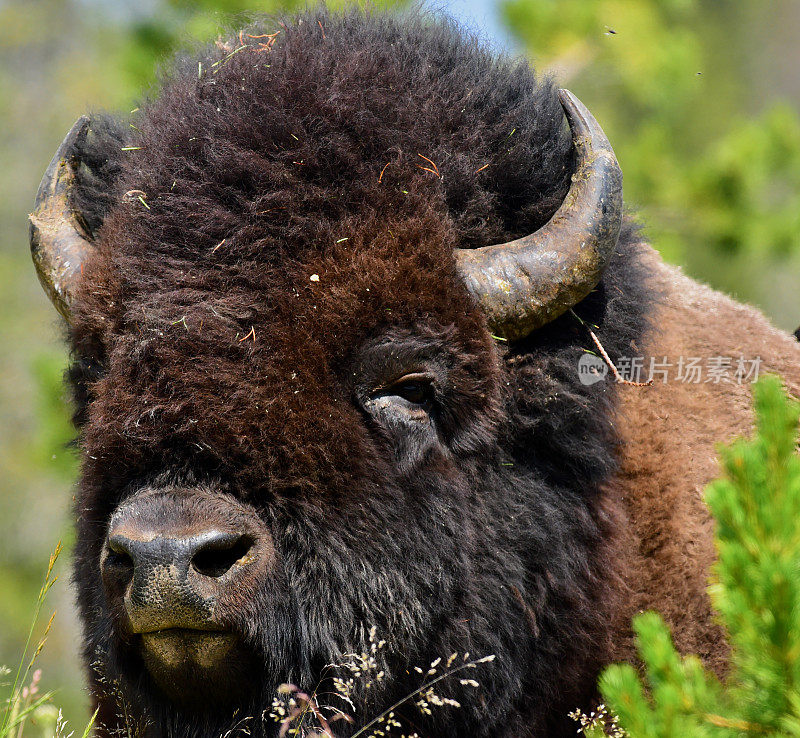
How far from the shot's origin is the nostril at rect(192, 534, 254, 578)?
2.74 m

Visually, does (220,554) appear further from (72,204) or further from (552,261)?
(72,204)

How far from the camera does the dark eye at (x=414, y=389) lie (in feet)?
10.6

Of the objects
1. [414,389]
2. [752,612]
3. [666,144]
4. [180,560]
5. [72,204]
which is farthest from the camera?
[666,144]

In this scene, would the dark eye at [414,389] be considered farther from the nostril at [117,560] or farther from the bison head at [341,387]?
the nostril at [117,560]

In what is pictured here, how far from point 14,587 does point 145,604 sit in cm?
1677

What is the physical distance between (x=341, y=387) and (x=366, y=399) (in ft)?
0.37

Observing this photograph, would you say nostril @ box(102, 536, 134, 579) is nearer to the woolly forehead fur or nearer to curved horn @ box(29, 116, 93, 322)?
the woolly forehead fur

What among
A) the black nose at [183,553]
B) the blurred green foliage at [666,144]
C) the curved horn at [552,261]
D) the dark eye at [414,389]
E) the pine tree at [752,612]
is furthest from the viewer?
the blurred green foliage at [666,144]

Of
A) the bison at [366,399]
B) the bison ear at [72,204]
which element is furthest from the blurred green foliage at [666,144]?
the bison ear at [72,204]

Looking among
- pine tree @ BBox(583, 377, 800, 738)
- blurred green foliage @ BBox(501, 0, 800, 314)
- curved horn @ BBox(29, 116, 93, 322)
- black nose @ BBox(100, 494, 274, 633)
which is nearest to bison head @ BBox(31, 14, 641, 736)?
black nose @ BBox(100, 494, 274, 633)

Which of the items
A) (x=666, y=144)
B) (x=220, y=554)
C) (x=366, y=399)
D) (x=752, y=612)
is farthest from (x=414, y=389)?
(x=666, y=144)

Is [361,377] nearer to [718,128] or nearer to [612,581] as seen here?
[612,581]

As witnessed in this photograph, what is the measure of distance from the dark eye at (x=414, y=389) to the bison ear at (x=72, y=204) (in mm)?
1599

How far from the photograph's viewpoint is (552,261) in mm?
3354
